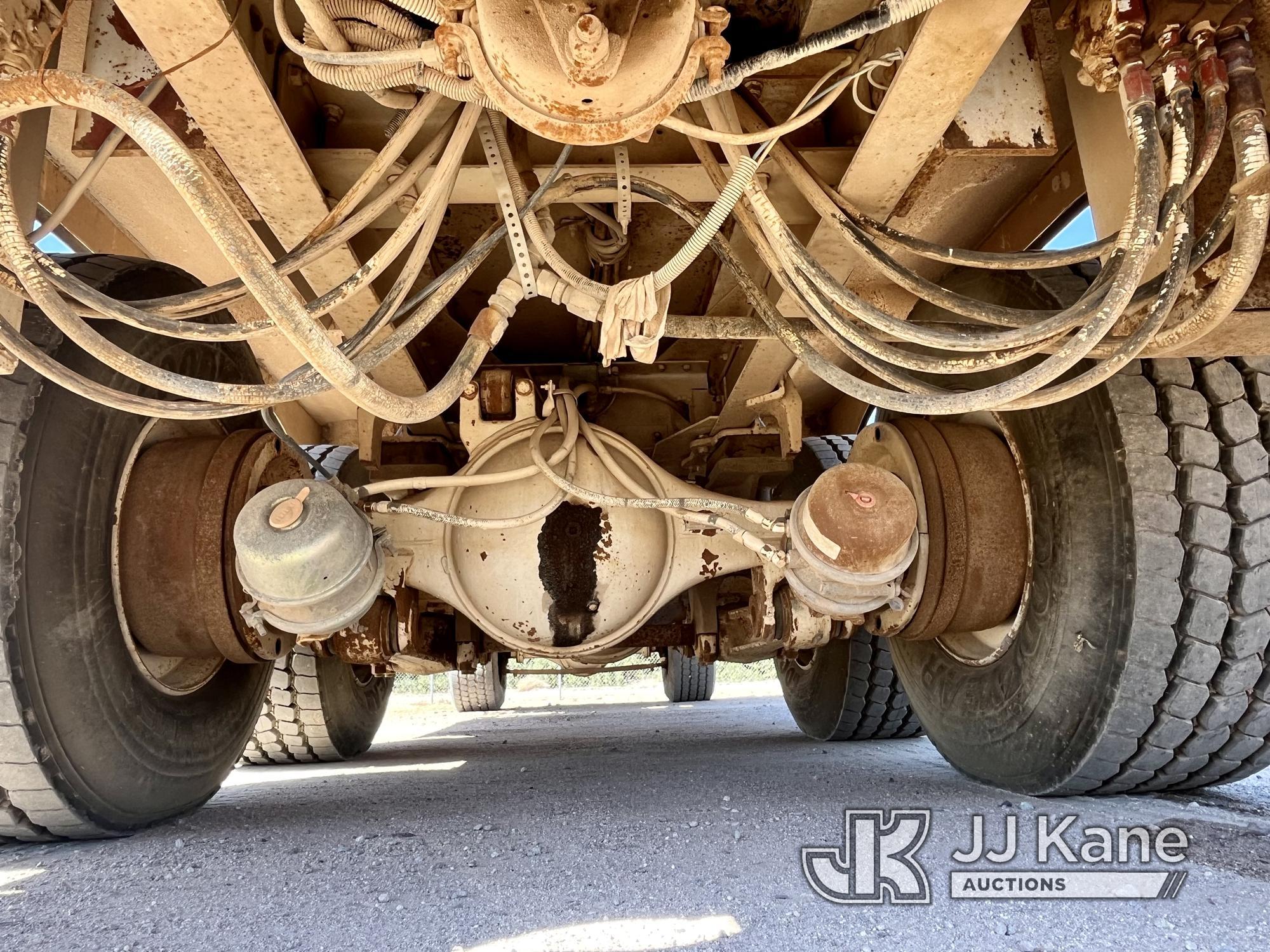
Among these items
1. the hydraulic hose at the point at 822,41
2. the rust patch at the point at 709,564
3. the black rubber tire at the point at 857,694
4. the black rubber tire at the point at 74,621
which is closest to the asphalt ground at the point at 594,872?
the black rubber tire at the point at 74,621

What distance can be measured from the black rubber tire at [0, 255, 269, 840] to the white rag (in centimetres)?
96

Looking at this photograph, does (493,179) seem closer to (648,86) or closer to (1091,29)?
(648,86)

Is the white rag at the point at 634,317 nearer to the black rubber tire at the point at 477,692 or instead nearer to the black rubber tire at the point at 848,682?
the black rubber tire at the point at 848,682

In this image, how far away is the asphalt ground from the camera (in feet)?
3.94

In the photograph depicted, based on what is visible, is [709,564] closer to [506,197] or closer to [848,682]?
[506,197]

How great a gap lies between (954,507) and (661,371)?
117 centimetres

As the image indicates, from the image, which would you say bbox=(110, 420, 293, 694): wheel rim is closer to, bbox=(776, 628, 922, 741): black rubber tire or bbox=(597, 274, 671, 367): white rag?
bbox=(597, 274, 671, 367): white rag

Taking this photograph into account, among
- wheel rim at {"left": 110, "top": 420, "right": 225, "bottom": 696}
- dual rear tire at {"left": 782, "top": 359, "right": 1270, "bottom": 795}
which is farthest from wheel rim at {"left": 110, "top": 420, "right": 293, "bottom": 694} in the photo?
dual rear tire at {"left": 782, "top": 359, "right": 1270, "bottom": 795}

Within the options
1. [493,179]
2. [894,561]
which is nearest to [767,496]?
[894,561]

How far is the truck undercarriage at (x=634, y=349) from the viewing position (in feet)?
3.86

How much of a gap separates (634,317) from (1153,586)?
1106mm

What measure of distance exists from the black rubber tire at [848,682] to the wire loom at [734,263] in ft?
4.23

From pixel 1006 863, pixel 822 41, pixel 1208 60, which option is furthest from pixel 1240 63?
pixel 1006 863

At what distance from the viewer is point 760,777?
2314mm
